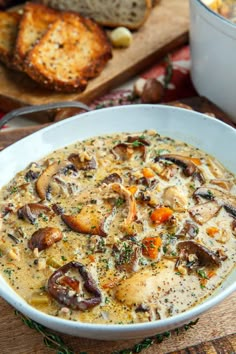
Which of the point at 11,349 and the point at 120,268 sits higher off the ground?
the point at 120,268

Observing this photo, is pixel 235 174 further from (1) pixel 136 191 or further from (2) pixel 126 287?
(2) pixel 126 287

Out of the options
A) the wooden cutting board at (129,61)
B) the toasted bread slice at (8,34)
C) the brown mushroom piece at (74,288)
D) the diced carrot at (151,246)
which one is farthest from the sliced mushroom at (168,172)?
the toasted bread slice at (8,34)

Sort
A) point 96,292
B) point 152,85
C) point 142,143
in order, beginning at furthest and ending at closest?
point 152,85
point 142,143
point 96,292

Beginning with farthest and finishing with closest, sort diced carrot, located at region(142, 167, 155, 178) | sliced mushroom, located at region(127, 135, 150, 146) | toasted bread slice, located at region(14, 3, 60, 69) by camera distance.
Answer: toasted bread slice, located at region(14, 3, 60, 69), sliced mushroom, located at region(127, 135, 150, 146), diced carrot, located at region(142, 167, 155, 178)

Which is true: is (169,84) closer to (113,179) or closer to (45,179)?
(113,179)

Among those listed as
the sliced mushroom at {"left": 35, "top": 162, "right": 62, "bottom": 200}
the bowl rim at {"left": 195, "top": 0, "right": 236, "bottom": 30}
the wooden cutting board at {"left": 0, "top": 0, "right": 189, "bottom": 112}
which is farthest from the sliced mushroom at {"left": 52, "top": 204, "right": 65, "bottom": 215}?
the bowl rim at {"left": 195, "top": 0, "right": 236, "bottom": 30}

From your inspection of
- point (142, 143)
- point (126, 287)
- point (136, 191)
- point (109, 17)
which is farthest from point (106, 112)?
point (109, 17)

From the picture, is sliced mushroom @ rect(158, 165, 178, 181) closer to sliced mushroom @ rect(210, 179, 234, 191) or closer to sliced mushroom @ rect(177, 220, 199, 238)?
sliced mushroom @ rect(210, 179, 234, 191)
